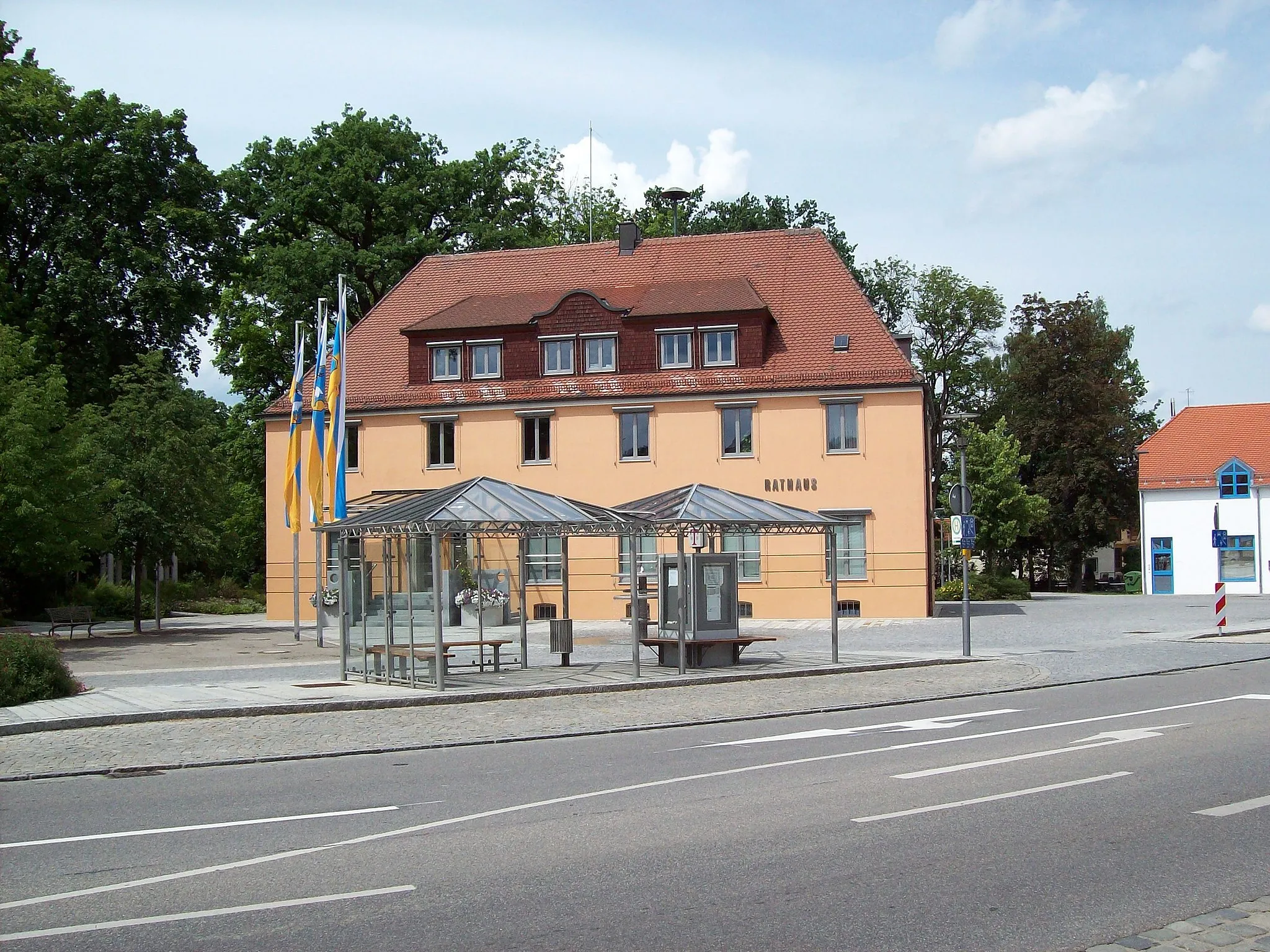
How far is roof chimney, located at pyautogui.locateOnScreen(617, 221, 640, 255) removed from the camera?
151 ft

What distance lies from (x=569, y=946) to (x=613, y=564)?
32.8m

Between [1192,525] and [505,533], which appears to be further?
[1192,525]

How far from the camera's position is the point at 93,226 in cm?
4291

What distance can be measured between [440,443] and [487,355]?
11.0ft

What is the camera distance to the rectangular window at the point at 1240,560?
57219 millimetres

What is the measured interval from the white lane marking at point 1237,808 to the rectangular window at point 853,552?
2917cm

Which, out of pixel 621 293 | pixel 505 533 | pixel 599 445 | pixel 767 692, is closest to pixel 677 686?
pixel 767 692

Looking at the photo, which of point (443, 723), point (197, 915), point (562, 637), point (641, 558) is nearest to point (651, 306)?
point (641, 558)

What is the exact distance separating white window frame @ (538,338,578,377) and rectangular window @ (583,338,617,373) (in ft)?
1.37

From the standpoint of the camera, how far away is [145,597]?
4856cm

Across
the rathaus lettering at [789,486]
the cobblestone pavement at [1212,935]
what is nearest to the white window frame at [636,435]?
the rathaus lettering at [789,486]

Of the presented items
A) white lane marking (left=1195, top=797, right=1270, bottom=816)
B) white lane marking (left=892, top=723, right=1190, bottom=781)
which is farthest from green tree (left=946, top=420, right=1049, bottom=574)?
white lane marking (left=1195, top=797, right=1270, bottom=816)

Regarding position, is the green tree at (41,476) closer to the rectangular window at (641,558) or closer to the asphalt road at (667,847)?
the rectangular window at (641,558)

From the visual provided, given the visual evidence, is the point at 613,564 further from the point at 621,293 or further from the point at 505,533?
the point at 505,533
